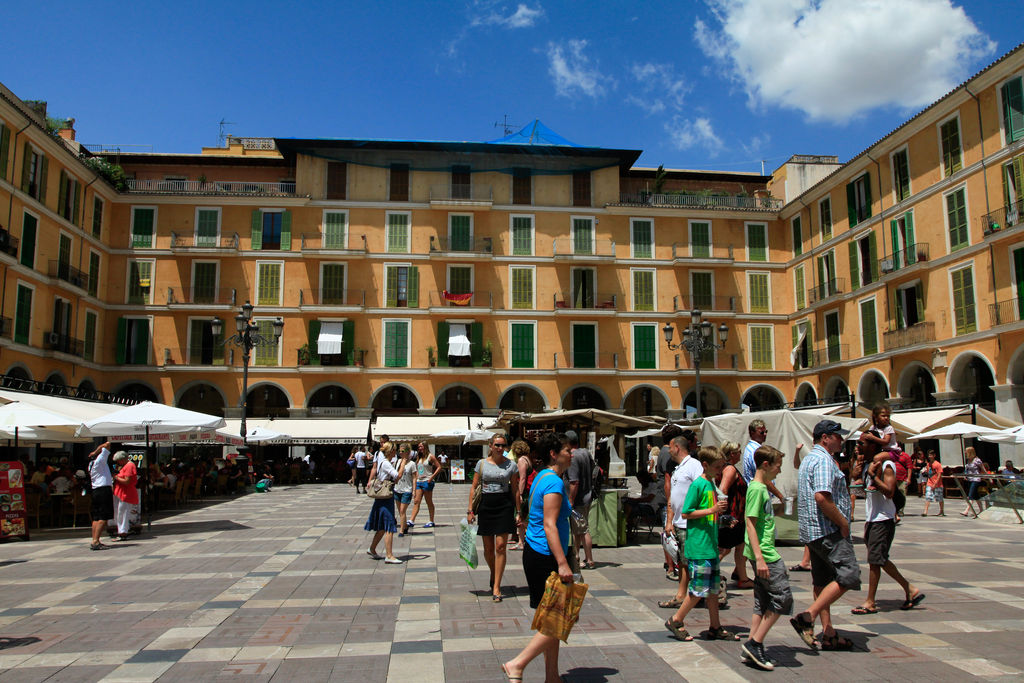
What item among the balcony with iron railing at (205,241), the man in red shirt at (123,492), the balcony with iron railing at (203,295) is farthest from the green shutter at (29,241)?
the man in red shirt at (123,492)

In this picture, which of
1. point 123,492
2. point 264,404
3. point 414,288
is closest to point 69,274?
point 264,404

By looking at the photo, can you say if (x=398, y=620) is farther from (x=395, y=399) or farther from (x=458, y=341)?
(x=395, y=399)

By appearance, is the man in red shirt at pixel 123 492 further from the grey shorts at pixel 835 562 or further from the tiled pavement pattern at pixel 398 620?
the grey shorts at pixel 835 562

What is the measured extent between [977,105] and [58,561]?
88.6 feet

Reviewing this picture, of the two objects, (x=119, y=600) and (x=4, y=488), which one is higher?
(x=4, y=488)

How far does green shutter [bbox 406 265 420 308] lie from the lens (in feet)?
113

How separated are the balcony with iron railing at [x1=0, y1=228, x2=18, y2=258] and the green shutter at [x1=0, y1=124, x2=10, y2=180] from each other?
6.22ft

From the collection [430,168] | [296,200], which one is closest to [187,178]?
[296,200]

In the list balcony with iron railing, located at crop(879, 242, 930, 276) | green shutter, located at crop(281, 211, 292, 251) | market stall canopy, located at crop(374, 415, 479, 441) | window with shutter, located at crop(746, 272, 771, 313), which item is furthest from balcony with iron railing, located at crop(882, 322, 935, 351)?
green shutter, located at crop(281, 211, 292, 251)

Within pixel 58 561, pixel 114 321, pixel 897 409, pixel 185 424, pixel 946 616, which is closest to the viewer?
pixel 946 616

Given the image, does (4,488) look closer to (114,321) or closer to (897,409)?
(114,321)

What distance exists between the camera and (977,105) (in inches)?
941

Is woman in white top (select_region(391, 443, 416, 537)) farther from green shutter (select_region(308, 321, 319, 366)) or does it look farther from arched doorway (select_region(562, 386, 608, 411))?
arched doorway (select_region(562, 386, 608, 411))

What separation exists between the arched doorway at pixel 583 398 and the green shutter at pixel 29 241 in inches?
864
